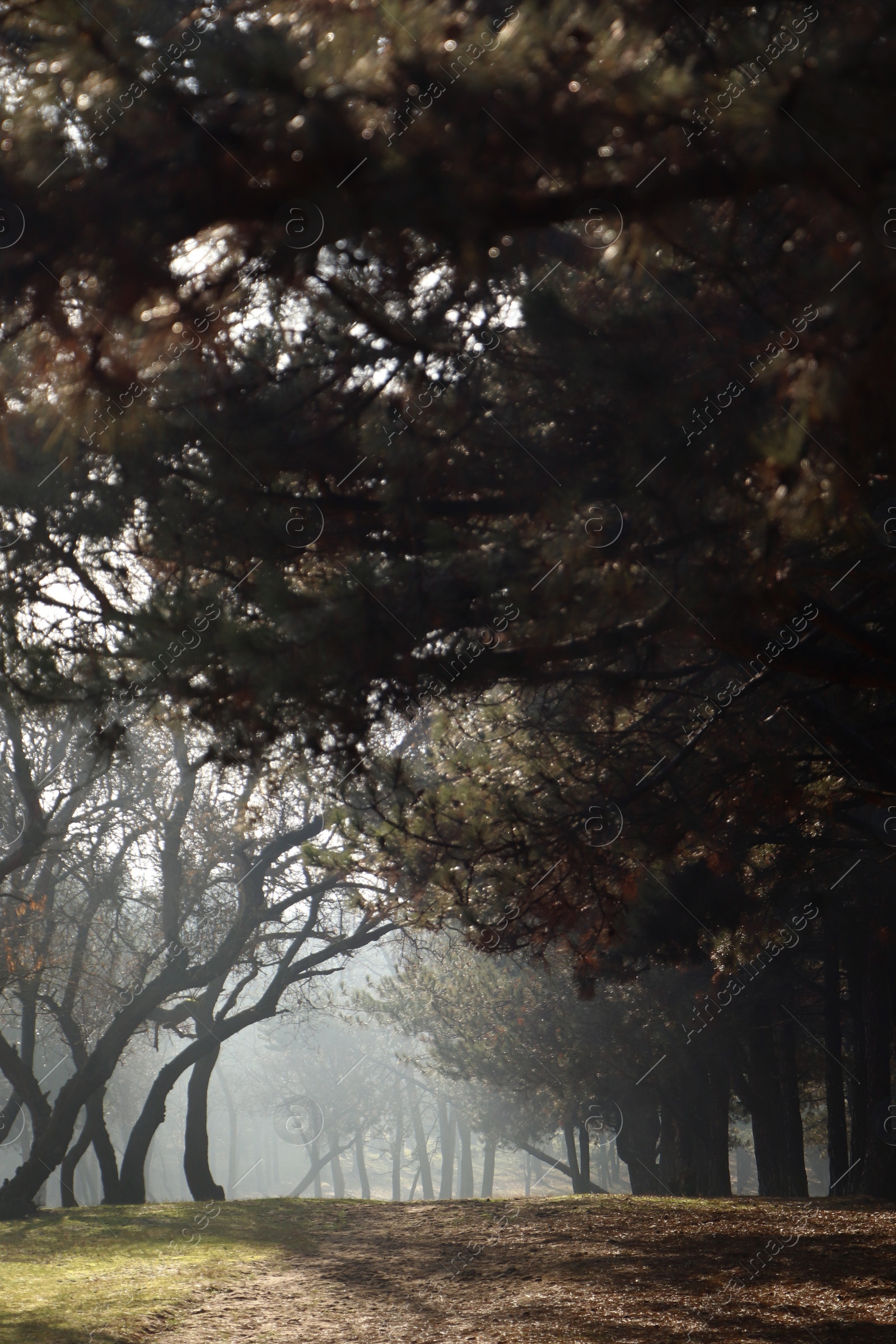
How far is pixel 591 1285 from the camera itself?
7043 millimetres

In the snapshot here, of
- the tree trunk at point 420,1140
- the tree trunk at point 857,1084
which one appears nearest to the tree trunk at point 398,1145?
the tree trunk at point 420,1140

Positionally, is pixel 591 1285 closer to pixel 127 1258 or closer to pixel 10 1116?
pixel 127 1258

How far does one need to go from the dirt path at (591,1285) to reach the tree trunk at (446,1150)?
3953cm

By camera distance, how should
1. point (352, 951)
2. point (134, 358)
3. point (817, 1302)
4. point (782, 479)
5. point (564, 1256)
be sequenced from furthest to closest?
point (352, 951) → point (564, 1256) → point (817, 1302) → point (782, 479) → point (134, 358)

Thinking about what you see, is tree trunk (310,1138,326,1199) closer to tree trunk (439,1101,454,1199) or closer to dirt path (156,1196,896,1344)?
tree trunk (439,1101,454,1199)

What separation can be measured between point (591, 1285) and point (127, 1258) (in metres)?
5.07

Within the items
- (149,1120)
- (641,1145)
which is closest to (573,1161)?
(641,1145)

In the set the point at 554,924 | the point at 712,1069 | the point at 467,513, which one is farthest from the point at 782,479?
the point at 712,1069

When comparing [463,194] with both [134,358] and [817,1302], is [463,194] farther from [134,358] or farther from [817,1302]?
[817,1302]

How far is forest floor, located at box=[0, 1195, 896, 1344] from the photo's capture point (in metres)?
5.86

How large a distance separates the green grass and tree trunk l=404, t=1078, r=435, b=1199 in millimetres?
35910

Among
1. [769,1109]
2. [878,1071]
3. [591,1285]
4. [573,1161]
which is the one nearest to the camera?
[591,1285]

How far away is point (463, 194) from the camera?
2746 millimetres

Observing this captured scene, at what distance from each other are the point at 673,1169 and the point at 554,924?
18837 millimetres
